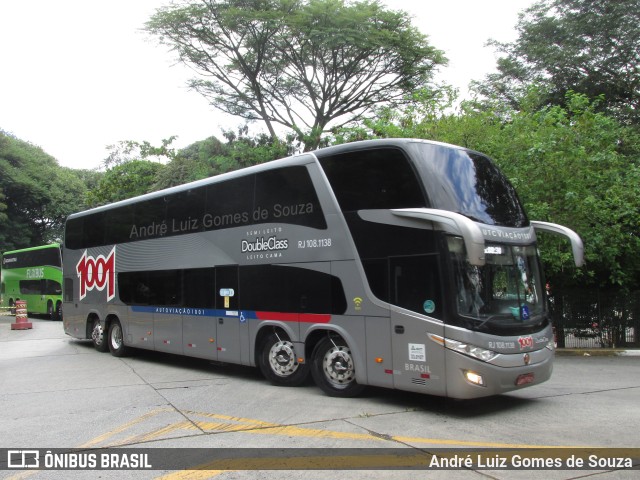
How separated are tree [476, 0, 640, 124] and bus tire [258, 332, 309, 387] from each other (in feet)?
50.9

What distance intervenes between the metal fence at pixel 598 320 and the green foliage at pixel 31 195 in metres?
40.8

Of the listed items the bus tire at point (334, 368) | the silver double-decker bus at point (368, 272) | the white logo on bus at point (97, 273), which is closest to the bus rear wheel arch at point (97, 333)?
the white logo on bus at point (97, 273)

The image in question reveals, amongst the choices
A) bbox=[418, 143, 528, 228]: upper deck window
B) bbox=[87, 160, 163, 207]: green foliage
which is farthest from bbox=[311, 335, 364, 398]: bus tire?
bbox=[87, 160, 163, 207]: green foliage

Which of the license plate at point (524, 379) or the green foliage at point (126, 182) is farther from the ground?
the green foliage at point (126, 182)

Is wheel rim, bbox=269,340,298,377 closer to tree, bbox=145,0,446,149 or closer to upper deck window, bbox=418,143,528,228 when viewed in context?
upper deck window, bbox=418,143,528,228

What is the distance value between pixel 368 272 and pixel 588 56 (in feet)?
63.5

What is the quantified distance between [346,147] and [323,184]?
0.70 m

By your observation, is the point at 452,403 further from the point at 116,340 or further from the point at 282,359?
the point at 116,340

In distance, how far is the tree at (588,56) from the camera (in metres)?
22.0

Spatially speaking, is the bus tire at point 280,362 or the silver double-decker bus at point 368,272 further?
the bus tire at point 280,362

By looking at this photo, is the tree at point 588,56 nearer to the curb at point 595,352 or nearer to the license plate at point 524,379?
the curb at point 595,352

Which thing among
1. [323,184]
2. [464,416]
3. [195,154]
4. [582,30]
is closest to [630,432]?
[464,416]

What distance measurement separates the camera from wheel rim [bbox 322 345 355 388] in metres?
8.59

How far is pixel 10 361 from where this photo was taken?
554 inches
